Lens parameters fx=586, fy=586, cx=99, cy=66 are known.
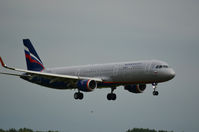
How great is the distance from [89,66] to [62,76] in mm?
5866

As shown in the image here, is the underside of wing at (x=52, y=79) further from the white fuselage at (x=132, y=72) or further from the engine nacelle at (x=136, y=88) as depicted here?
the engine nacelle at (x=136, y=88)

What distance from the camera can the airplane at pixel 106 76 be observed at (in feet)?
286

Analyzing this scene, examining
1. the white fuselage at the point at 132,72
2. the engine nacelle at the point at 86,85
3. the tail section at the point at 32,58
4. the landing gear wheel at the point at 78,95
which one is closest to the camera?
the white fuselage at the point at 132,72

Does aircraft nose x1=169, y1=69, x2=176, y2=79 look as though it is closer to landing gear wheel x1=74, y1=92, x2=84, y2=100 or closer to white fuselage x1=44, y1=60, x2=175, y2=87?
white fuselage x1=44, y1=60, x2=175, y2=87

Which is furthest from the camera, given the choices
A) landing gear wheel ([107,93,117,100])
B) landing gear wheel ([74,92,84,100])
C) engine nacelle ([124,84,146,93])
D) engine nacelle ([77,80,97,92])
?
landing gear wheel ([107,93,117,100])

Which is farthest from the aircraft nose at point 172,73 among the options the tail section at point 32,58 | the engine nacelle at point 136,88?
the tail section at point 32,58

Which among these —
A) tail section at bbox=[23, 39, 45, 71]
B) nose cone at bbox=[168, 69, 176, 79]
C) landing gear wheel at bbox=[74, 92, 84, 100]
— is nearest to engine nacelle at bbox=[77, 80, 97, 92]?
landing gear wheel at bbox=[74, 92, 84, 100]

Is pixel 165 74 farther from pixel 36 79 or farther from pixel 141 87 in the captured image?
pixel 36 79

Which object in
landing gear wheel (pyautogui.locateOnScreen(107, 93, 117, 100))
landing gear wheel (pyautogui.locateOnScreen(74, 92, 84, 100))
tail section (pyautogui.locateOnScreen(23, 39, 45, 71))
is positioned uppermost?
tail section (pyautogui.locateOnScreen(23, 39, 45, 71))

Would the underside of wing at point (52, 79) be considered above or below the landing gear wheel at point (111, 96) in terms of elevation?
above

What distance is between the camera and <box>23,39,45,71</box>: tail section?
4256 inches

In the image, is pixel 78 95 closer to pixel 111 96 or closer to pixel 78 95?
pixel 78 95

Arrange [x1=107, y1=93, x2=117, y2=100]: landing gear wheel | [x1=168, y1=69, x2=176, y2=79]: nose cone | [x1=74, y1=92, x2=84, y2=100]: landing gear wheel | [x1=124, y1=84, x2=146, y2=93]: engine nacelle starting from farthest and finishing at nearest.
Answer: [x1=107, y1=93, x2=117, y2=100]: landing gear wheel, [x1=74, y1=92, x2=84, y2=100]: landing gear wheel, [x1=124, y1=84, x2=146, y2=93]: engine nacelle, [x1=168, y1=69, x2=176, y2=79]: nose cone

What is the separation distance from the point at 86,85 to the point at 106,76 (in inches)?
147
